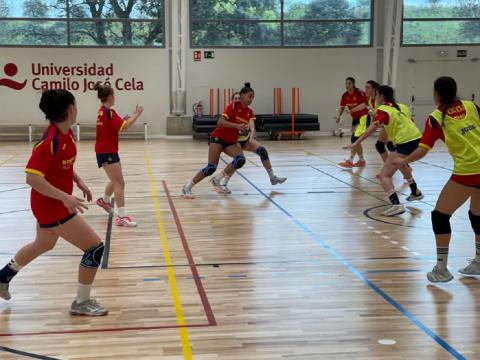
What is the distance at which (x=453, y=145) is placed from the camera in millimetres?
5395

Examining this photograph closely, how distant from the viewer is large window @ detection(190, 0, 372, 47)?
20.9 metres

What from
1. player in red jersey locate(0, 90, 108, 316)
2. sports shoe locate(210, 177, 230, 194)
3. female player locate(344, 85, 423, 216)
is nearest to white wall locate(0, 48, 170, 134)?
sports shoe locate(210, 177, 230, 194)

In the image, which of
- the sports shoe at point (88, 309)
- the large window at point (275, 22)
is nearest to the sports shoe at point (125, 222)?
the sports shoe at point (88, 309)

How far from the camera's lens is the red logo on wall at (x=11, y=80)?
20.2 metres

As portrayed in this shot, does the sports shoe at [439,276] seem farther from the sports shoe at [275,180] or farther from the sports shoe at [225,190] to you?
the sports shoe at [275,180]

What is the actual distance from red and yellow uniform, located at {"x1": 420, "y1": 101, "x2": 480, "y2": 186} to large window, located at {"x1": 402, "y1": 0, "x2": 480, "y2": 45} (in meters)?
16.9

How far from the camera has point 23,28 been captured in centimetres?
2017

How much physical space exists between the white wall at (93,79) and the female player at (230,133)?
11.4m

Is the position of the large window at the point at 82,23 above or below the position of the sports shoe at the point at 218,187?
above

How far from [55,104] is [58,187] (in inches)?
22.2

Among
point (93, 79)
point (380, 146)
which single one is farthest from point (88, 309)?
point (93, 79)

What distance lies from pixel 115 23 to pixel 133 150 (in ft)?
16.6

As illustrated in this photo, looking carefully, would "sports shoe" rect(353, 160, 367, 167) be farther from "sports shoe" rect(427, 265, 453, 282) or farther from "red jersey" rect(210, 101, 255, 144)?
"sports shoe" rect(427, 265, 453, 282)

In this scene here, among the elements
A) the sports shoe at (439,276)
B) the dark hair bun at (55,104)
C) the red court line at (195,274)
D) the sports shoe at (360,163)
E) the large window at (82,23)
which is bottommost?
the red court line at (195,274)
